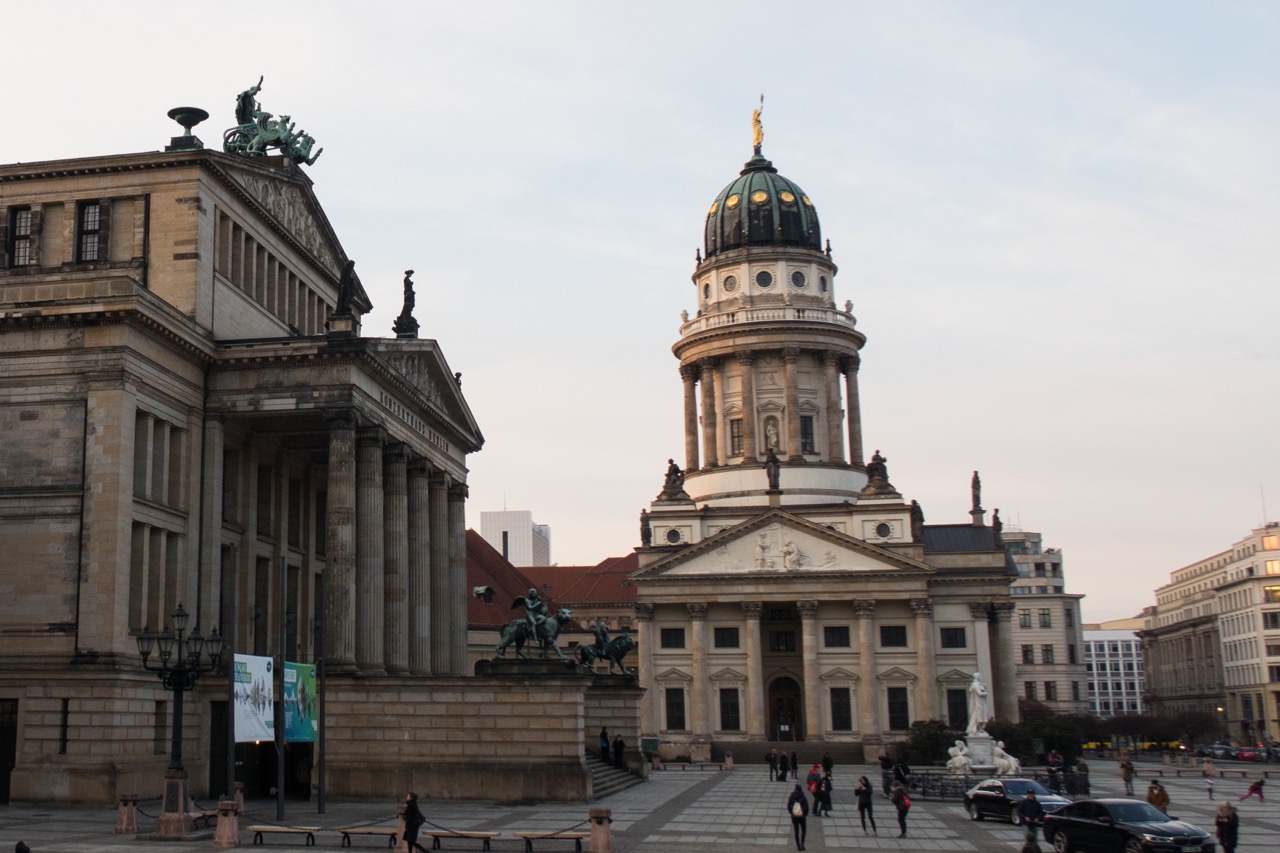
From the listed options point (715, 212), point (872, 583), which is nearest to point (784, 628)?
point (872, 583)

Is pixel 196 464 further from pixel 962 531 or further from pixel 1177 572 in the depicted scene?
pixel 1177 572

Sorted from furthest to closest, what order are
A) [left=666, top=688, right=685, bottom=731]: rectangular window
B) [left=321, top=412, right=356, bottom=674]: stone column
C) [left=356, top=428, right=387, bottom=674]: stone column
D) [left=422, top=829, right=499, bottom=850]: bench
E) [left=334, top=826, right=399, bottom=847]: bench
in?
1. [left=666, top=688, right=685, bottom=731]: rectangular window
2. [left=356, top=428, right=387, bottom=674]: stone column
3. [left=321, top=412, right=356, bottom=674]: stone column
4. [left=334, top=826, right=399, bottom=847]: bench
5. [left=422, top=829, right=499, bottom=850]: bench

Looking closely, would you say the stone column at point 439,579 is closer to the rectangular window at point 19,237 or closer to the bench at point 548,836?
the rectangular window at point 19,237

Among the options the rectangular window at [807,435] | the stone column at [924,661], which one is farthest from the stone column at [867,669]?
the rectangular window at [807,435]

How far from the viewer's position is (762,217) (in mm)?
111125

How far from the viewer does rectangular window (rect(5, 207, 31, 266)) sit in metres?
50.2

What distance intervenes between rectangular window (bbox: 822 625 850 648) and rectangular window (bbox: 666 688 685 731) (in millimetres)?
10743

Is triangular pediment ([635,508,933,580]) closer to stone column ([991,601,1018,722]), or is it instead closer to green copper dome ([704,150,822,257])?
stone column ([991,601,1018,722])

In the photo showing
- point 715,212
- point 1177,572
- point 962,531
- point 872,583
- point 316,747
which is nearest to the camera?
point 316,747

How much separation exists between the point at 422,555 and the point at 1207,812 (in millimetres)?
31862

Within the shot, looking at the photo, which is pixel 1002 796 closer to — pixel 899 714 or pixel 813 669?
pixel 813 669

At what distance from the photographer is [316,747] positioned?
4538cm

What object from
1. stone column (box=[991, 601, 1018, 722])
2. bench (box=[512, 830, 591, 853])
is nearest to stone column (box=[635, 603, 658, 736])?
stone column (box=[991, 601, 1018, 722])

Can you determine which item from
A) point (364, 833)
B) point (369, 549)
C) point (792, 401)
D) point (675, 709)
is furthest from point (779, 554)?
point (364, 833)
